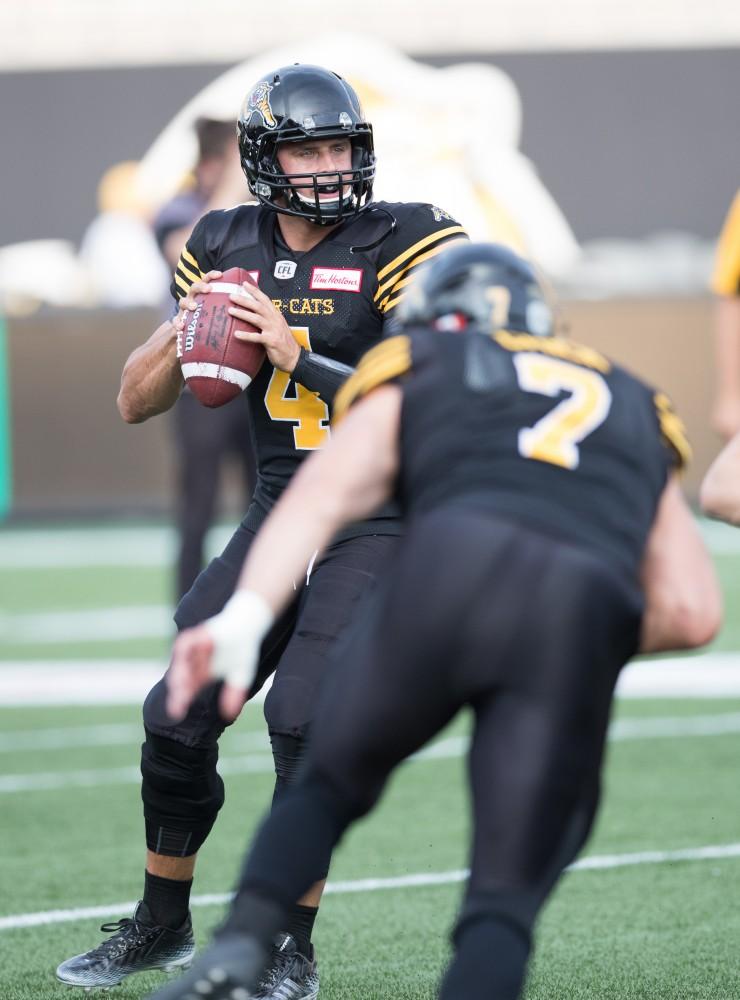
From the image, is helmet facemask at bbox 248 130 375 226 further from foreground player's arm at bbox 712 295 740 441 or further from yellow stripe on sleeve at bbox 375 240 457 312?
foreground player's arm at bbox 712 295 740 441

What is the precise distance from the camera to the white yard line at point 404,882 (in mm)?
4551

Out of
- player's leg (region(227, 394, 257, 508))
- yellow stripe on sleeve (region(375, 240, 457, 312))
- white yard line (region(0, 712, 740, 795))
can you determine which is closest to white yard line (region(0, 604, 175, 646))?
player's leg (region(227, 394, 257, 508))

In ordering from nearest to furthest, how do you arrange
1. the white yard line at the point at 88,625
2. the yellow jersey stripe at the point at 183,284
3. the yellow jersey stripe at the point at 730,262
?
the yellow jersey stripe at the point at 730,262
the yellow jersey stripe at the point at 183,284
the white yard line at the point at 88,625

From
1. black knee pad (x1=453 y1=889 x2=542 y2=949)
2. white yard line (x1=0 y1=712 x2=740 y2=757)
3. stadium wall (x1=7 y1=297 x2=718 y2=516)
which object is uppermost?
black knee pad (x1=453 y1=889 x2=542 y2=949)

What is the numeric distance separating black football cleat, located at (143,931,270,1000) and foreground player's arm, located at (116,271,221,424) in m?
1.80

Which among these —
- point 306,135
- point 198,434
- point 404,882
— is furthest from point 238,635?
point 198,434

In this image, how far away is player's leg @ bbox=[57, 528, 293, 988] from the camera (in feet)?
12.8

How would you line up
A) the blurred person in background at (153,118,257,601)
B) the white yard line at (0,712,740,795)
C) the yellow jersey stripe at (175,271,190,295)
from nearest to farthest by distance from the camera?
the yellow jersey stripe at (175,271,190,295) < the white yard line at (0,712,740,795) < the blurred person in background at (153,118,257,601)

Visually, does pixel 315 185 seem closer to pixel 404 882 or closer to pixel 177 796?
pixel 177 796

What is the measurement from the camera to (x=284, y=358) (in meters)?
3.93

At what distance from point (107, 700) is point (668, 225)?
32.4ft

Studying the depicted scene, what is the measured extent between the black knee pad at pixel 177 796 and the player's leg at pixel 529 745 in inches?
54.5

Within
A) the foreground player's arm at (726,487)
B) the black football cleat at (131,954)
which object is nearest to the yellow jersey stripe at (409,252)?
the foreground player's arm at (726,487)

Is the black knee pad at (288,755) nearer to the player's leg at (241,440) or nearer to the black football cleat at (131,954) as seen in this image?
the black football cleat at (131,954)
